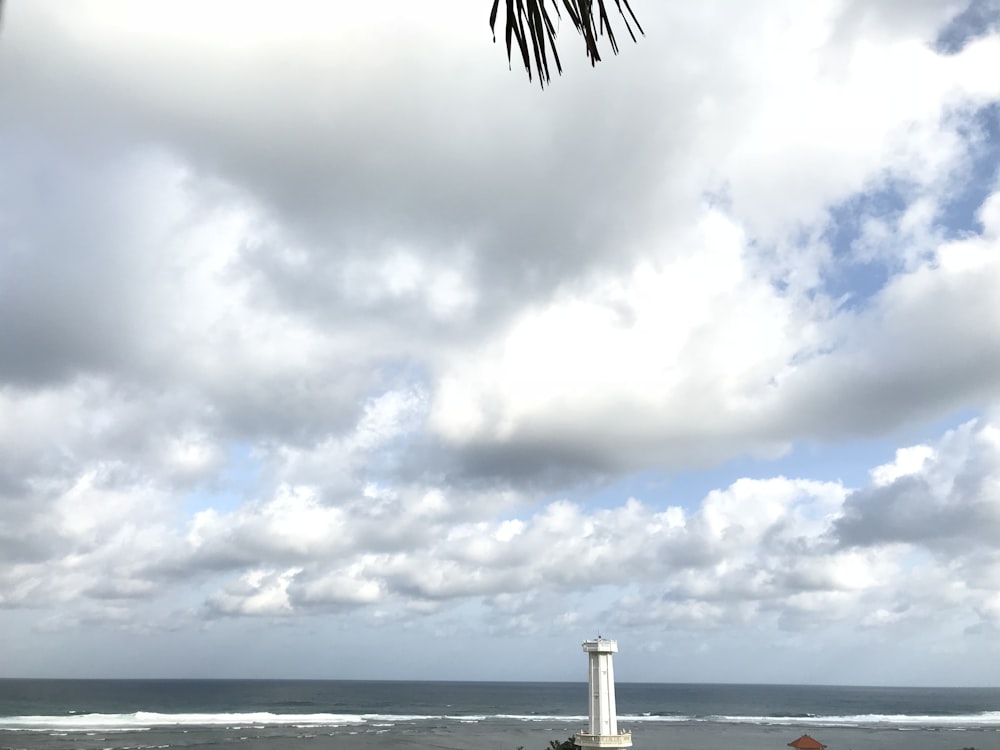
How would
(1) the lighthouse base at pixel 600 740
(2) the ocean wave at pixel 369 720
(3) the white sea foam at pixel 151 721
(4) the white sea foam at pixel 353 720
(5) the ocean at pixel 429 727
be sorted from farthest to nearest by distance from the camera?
(2) the ocean wave at pixel 369 720 → (4) the white sea foam at pixel 353 720 → (3) the white sea foam at pixel 151 721 → (5) the ocean at pixel 429 727 → (1) the lighthouse base at pixel 600 740

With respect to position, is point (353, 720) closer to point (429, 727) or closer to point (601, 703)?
point (429, 727)

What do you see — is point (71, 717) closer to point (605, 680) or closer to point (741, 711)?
point (605, 680)

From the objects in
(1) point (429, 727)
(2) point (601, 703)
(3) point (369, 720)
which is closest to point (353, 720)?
(3) point (369, 720)

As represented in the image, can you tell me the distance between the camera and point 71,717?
71.9 metres

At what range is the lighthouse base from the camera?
89.1ft

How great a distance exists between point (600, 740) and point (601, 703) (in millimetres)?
1332

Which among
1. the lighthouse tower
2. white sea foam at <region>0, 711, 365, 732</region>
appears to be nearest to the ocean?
white sea foam at <region>0, 711, 365, 732</region>

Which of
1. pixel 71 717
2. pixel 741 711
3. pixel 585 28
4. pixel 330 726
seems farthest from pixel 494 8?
pixel 741 711

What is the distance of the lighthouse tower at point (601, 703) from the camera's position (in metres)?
27.4

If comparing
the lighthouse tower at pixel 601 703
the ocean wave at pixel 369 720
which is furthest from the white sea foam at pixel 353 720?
the lighthouse tower at pixel 601 703

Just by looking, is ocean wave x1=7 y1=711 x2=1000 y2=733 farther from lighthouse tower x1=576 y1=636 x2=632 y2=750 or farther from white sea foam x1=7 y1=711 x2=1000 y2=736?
lighthouse tower x1=576 y1=636 x2=632 y2=750

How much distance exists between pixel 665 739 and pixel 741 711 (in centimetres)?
4578

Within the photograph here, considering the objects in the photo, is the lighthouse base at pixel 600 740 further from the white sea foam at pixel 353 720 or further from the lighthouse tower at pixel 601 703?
the white sea foam at pixel 353 720

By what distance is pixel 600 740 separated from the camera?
27.2 m
